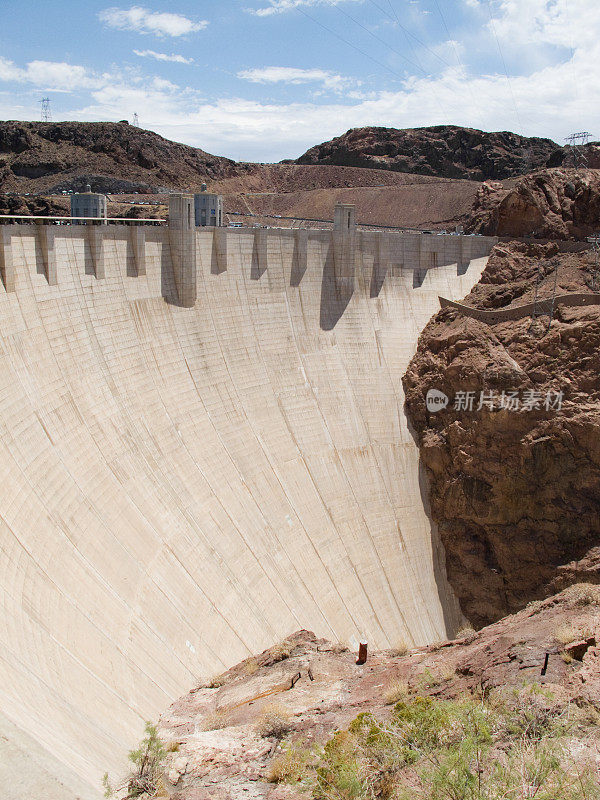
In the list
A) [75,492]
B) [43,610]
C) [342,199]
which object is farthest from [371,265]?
[342,199]

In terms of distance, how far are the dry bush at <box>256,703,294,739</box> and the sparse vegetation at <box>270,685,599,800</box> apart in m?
1.04

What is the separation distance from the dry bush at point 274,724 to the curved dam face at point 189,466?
2.56 m

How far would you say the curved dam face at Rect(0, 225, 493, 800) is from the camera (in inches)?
564

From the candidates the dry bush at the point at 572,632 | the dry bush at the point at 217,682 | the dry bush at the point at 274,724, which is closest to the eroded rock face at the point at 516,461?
the dry bush at the point at 217,682

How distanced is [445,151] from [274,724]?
3493 inches

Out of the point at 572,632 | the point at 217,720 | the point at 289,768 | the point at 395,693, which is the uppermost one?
the point at 572,632

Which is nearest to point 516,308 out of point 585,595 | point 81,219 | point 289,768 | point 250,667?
point 585,595

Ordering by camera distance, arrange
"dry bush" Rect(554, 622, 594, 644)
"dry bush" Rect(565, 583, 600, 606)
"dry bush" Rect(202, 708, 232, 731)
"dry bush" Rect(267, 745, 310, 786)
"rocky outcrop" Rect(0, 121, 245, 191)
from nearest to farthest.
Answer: "dry bush" Rect(267, 745, 310, 786), "dry bush" Rect(554, 622, 594, 644), "dry bush" Rect(202, 708, 232, 731), "dry bush" Rect(565, 583, 600, 606), "rocky outcrop" Rect(0, 121, 245, 191)

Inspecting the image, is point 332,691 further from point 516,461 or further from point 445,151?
point 445,151

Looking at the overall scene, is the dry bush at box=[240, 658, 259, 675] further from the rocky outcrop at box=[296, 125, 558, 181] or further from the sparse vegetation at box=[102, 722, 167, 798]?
the rocky outcrop at box=[296, 125, 558, 181]

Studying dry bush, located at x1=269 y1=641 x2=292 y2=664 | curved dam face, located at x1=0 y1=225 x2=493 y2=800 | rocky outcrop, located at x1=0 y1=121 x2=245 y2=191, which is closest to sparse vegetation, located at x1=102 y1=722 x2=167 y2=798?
curved dam face, located at x1=0 y1=225 x2=493 y2=800

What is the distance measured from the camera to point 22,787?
8273 mm

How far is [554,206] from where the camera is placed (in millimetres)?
35406

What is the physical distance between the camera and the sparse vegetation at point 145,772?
10.7 metres
